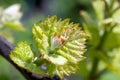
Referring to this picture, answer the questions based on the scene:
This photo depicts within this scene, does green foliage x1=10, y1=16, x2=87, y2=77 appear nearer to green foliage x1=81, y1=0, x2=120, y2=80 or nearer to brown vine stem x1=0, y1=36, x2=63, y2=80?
brown vine stem x1=0, y1=36, x2=63, y2=80

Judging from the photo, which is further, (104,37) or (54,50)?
(104,37)

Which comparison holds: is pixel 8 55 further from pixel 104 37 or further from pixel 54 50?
Answer: pixel 104 37

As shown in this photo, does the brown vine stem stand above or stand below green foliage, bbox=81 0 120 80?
below

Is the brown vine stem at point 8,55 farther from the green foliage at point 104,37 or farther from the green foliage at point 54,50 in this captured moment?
the green foliage at point 104,37

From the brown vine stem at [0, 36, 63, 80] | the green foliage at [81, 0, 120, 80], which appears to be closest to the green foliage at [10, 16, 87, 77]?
the brown vine stem at [0, 36, 63, 80]

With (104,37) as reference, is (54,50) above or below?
below

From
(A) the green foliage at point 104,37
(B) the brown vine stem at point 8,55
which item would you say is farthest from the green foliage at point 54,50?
(A) the green foliage at point 104,37

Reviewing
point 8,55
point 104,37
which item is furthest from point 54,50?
point 104,37

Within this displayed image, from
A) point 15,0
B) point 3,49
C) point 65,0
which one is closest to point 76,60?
point 3,49
